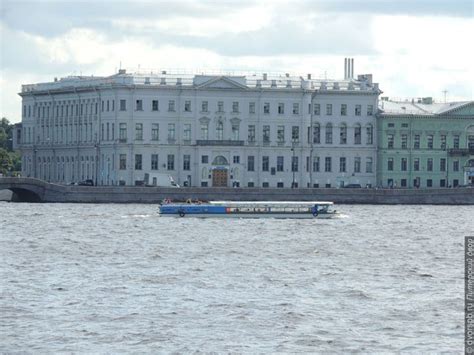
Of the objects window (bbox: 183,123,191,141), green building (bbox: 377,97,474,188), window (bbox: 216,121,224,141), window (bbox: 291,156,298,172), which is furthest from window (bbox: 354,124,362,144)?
window (bbox: 183,123,191,141)

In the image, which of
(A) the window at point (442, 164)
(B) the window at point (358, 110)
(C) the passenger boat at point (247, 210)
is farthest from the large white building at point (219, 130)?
(C) the passenger boat at point (247, 210)

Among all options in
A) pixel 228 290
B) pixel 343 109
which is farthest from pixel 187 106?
pixel 228 290

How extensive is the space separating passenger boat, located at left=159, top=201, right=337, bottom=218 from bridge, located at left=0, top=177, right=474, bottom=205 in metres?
16.8

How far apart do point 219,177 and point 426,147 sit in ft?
46.1

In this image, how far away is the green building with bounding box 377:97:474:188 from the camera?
414ft

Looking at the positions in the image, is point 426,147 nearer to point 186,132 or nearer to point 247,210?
point 186,132

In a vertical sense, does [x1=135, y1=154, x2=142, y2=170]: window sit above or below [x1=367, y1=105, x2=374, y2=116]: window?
below

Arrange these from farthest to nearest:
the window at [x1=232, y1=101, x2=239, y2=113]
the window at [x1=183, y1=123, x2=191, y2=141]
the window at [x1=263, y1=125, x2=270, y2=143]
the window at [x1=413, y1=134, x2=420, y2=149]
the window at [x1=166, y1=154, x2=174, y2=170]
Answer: the window at [x1=413, y1=134, x2=420, y2=149] < the window at [x1=263, y1=125, x2=270, y2=143] < the window at [x1=232, y1=101, x2=239, y2=113] < the window at [x1=183, y1=123, x2=191, y2=141] < the window at [x1=166, y1=154, x2=174, y2=170]

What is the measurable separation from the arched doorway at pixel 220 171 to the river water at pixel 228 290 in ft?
141

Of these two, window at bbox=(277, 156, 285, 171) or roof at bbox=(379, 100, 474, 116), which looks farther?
roof at bbox=(379, 100, 474, 116)

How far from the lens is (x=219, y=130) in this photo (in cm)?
12375

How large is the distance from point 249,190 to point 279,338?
69674mm

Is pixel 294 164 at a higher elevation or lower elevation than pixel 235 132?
lower

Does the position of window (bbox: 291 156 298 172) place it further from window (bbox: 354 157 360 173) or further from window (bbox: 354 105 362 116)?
window (bbox: 354 105 362 116)
